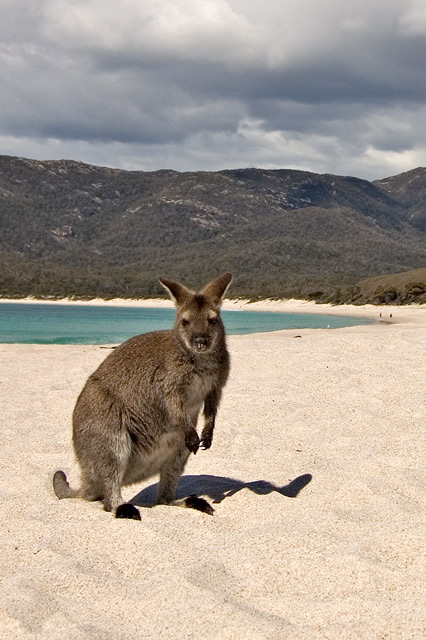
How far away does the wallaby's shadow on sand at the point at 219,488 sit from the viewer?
4.69m

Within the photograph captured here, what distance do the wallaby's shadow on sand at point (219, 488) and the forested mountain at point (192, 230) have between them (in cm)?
5642

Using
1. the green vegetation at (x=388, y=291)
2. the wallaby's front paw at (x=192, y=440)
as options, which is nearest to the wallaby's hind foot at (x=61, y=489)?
the wallaby's front paw at (x=192, y=440)

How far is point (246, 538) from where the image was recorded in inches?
143

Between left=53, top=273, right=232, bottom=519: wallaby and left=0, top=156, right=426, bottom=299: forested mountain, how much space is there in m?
57.1

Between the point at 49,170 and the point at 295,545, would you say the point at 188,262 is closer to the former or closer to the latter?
the point at 49,170

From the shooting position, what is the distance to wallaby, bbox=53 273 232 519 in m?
4.14

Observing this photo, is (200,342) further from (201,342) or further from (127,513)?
(127,513)

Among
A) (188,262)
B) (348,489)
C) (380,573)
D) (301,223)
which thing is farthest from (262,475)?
(301,223)

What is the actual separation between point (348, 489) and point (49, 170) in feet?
548

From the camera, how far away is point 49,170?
16012 cm

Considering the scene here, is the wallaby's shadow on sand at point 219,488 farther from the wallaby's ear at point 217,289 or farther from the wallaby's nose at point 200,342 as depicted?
the wallaby's ear at point 217,289

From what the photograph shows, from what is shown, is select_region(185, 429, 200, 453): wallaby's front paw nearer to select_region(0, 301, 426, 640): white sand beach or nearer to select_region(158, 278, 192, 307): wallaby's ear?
select_region(0, 301, 426, 640): white sand beach

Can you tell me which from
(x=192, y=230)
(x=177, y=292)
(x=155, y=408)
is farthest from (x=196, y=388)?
(x=192, y=230)

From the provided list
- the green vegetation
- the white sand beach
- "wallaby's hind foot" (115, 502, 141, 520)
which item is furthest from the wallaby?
the green vegetation
